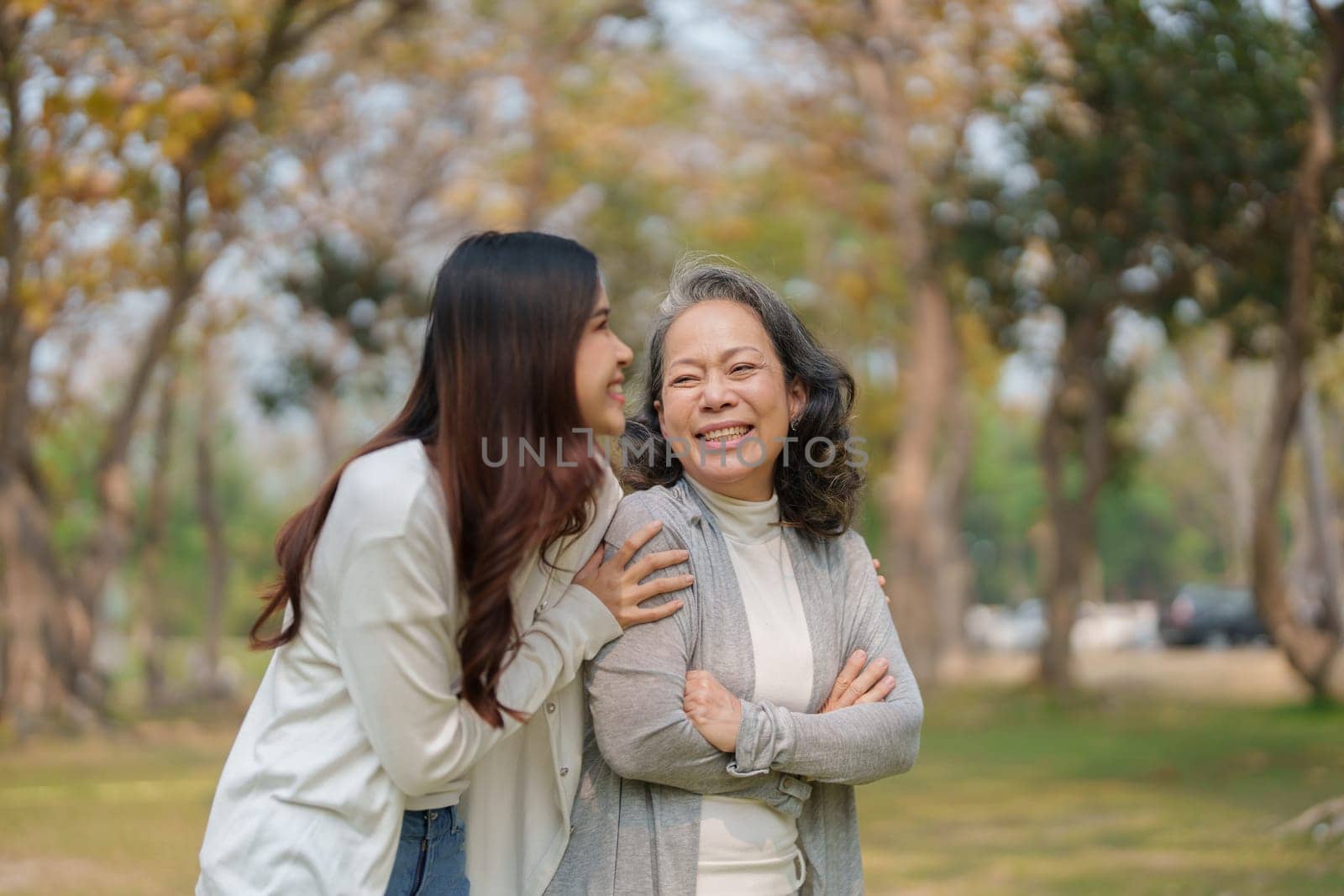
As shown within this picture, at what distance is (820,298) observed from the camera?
26281mm

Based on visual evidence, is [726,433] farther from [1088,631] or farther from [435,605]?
[1088,631]

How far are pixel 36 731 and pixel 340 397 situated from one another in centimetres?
789

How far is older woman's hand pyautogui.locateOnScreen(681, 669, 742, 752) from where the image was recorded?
8.28 feet

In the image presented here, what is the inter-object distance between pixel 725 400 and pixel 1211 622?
32.7 m

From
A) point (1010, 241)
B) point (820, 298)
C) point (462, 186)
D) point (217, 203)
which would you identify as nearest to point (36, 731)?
point (217, 203)

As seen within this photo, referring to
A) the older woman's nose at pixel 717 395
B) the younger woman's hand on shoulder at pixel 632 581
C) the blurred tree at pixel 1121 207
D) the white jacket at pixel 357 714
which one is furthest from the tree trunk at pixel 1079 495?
the white jacket at pixel 357 714

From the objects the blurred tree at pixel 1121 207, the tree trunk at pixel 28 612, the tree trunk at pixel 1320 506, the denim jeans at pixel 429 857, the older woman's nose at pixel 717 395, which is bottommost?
the denim jeans at pixel 429 857

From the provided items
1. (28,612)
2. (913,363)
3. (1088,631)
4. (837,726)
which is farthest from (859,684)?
(1088,631)

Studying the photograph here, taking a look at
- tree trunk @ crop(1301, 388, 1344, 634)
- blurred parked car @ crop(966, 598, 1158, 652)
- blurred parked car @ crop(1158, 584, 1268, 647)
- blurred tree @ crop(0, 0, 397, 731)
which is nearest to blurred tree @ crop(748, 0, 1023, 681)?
tree trunk @ crop(1301, 388, 1344, 634)

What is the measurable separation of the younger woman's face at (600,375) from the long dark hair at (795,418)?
1.41ft

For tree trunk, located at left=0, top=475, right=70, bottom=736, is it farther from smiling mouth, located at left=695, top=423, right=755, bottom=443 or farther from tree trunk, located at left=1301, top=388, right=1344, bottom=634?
tree trunk, located at left=1301, top=388, right=1344, bottom=634

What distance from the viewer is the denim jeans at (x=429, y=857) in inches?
93.1

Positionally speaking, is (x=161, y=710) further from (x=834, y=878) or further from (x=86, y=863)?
(x=834, y=878)

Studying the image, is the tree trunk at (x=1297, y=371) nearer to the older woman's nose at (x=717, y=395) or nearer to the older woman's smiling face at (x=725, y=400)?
the older woman's smiling face at (x=725, y=400)
